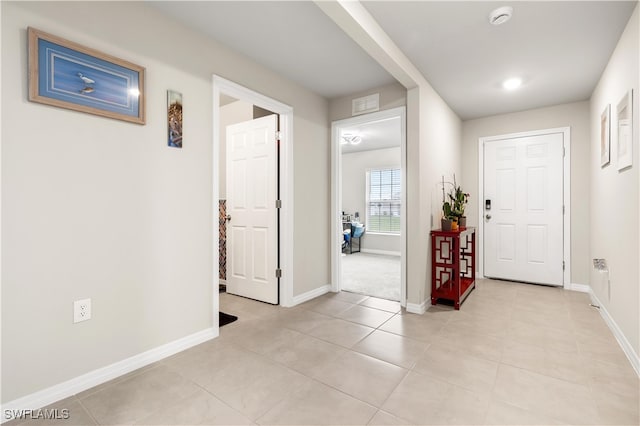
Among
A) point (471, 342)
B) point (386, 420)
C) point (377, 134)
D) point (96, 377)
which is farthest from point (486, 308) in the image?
point (377, 134)

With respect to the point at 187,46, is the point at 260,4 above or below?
above

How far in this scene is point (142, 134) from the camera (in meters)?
1.96

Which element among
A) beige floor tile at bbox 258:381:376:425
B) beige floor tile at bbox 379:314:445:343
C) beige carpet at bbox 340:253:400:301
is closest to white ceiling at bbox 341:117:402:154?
beige carpet at bbox 340:253:400:301

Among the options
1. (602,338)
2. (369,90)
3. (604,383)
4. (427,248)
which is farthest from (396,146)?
(604,383)

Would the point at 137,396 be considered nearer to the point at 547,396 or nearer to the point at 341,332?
the point at 341,332

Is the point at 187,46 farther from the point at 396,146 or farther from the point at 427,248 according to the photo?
the point at 396,146

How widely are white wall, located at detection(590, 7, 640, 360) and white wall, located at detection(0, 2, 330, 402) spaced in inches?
112

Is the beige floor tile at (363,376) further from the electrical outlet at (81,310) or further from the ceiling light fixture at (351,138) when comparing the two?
the ceiling light fixture at (351,138)

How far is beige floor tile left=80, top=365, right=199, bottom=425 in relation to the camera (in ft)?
4.95

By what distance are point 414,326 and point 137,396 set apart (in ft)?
6.77

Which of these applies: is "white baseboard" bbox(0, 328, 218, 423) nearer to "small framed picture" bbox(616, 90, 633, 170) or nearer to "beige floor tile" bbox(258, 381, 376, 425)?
"beige floor tile" bbox(258, 381, 376, 425)

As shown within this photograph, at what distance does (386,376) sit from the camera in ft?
6.10

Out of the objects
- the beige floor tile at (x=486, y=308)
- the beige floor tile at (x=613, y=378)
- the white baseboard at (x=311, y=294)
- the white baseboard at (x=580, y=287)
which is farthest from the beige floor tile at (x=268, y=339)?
the white baseboard at (x=580, y=287)

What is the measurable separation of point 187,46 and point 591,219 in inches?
178
